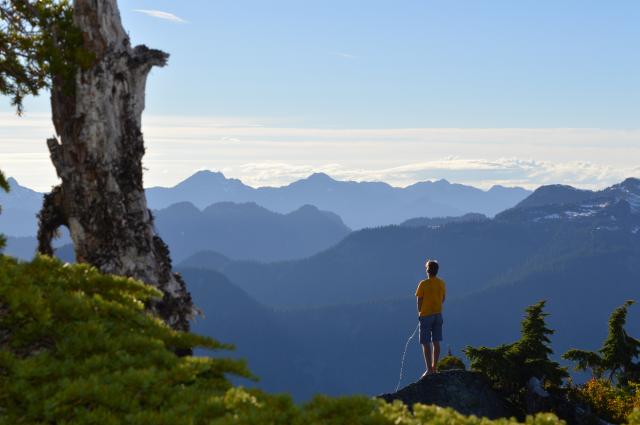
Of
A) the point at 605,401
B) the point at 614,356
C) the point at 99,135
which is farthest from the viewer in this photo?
the point at 614,356

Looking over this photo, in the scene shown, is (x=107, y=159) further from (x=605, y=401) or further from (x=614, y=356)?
(x=614, y=356)

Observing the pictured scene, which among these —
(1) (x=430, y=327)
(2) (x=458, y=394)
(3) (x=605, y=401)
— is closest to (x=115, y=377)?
(1) (x=430, y=327)

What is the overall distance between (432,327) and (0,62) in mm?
14844

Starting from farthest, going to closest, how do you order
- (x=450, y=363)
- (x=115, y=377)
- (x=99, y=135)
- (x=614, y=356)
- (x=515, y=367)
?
(x=614, y=356) < (x=450, y=363) < (x=515, y=367) < (x=99, y=135) < (x=115, y=377)

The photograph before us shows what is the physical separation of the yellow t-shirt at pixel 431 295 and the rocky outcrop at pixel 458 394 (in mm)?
2238

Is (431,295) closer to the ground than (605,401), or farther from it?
farther from it

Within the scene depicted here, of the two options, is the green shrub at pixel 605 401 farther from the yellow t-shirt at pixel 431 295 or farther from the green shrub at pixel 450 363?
the yellow t-shirt at pixel 431 295

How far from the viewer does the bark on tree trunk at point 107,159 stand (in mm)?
15344

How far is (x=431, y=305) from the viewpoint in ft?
62.7

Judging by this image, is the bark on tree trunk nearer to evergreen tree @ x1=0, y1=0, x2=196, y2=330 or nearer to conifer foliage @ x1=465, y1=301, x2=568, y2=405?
evergreen tree @ x1=0, y1=0, x2=196, y2=330

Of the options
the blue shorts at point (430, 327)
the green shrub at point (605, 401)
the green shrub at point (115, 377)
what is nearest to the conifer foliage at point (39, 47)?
the green shrub at point (115, 377)

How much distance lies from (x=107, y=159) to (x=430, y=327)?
10998 mm

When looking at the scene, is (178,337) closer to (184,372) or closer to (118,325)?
(118,325)

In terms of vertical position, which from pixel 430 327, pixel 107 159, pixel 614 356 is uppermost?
pixel 107 159
